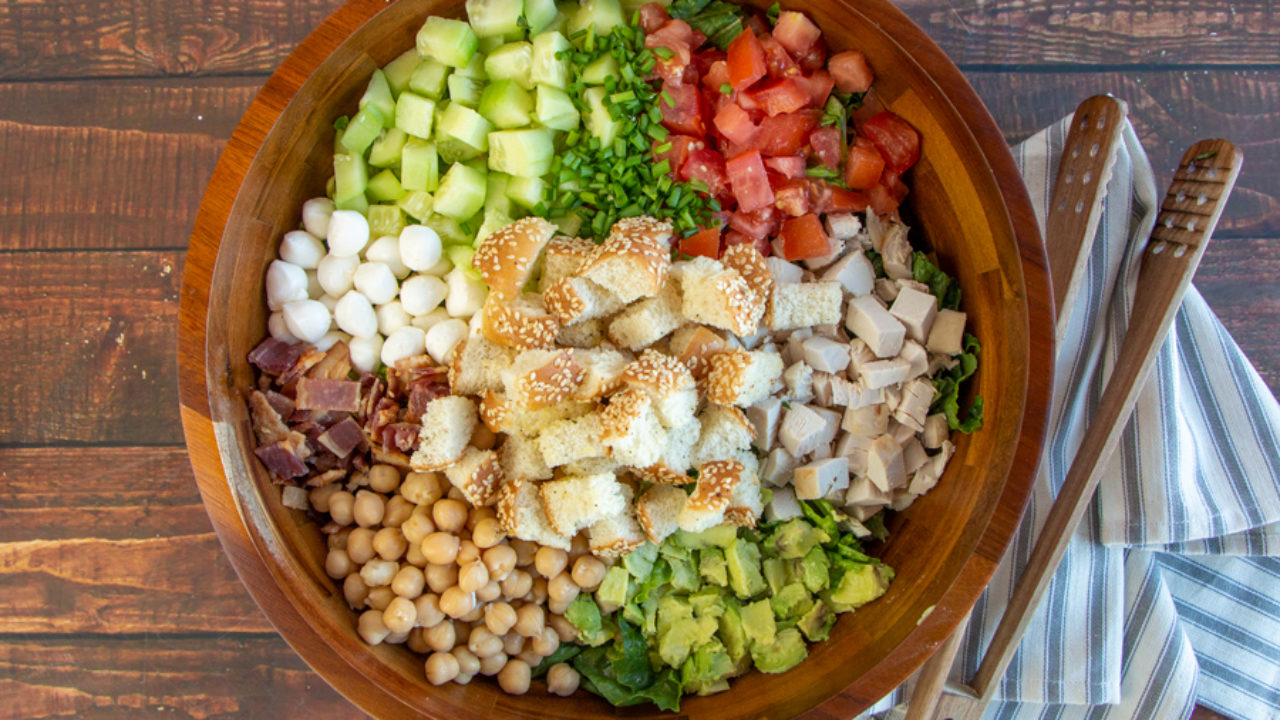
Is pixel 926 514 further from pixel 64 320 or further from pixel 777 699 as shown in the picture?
pixel 64 320

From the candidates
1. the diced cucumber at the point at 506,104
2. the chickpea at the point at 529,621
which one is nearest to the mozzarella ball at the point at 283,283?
the diced cucumber at the point at 506,104

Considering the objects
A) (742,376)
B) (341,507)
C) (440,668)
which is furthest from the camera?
(341,507)

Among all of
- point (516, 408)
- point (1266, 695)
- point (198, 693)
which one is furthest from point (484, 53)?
point (1266, 695)

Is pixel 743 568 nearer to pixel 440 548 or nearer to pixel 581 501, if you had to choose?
pixel 581 501

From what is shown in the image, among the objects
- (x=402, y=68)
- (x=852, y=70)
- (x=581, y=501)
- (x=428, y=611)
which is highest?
(x=852, y=70)

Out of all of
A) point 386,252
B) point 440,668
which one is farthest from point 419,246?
point 440,668

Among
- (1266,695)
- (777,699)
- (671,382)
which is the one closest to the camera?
(671,382)
